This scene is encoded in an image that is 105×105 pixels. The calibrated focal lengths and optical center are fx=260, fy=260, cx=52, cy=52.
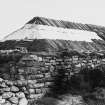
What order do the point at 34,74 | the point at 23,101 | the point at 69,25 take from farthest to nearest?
the point at 69,25
the point at 34,74
the point at 23,101

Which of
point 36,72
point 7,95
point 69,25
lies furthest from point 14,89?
point 69,25

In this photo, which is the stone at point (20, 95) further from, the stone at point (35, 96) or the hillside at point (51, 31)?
the hillside at point (51, 31)

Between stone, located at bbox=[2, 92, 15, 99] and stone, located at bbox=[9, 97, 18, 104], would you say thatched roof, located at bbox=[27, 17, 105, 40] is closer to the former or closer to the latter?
stone, located at bbox=[2, 92, 15, 99]

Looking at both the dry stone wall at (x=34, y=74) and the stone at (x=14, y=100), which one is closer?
the stone at (x=14, y=100)

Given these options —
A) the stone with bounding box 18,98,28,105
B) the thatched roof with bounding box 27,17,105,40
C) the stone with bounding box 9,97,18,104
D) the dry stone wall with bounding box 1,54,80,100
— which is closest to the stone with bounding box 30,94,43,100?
the dry stone wall with bounding box 1,54,80,100

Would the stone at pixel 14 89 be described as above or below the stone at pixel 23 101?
above

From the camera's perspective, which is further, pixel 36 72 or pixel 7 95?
pixel 36 72

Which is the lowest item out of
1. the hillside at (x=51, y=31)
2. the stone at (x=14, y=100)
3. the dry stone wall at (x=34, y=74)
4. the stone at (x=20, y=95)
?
the stone at (x=14, y=100)

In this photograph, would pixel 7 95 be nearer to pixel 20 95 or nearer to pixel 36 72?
pixel 20 95

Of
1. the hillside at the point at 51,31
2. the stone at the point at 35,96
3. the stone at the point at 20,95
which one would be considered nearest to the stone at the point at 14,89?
the stone at the point at 20,95

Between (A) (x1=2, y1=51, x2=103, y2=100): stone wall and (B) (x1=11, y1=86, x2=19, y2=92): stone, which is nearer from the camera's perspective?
(B) (x1=11, y1=86, x2=19, y2=92): stone

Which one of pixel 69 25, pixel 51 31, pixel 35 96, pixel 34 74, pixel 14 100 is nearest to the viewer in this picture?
pixel 14 100

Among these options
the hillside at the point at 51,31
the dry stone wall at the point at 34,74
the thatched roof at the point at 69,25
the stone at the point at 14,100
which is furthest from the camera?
the thatched roof at the point at 69,25

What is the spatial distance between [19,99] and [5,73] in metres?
1.25
